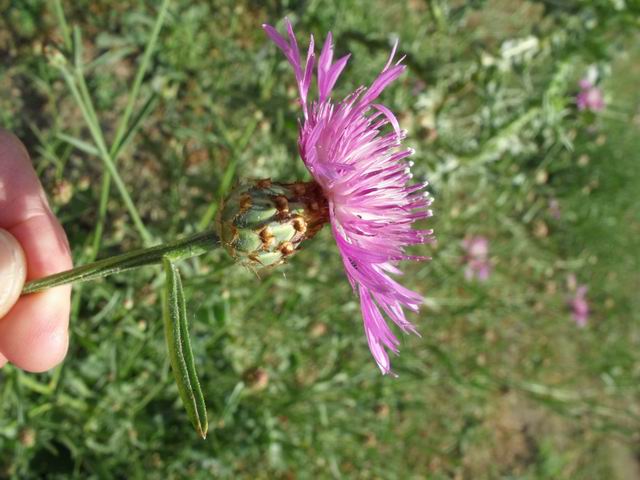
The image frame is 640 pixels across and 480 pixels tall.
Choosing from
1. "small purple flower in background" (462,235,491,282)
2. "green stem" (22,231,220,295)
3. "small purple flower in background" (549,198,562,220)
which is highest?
"green stem" (22,231,220,295)

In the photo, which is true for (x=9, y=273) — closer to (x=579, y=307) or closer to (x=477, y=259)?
(x=477, y=259)

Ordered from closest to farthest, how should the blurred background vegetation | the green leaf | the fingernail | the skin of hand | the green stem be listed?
the green leaf, the green stem, the fingernail, the skin of hand, the blurred background vegetation

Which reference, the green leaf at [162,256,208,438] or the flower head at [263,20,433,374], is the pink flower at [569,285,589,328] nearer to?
the flower head at [263,20,433,374]

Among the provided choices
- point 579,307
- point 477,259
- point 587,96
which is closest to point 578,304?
point 579,307

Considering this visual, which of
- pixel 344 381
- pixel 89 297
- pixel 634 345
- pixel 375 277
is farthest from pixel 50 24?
pixel 634 345

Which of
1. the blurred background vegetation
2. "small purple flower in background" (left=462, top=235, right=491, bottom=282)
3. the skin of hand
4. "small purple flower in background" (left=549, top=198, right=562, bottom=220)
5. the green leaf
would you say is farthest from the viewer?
"small purple flower in background" (left=549, top=198, right=562, bottom=220)

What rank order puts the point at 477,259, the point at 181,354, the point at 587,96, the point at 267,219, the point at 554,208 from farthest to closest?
1. the point at 554,208
2. the point at 477,259
3. the point at 587,96
4. the point at 267,219
5. the point at 181,354

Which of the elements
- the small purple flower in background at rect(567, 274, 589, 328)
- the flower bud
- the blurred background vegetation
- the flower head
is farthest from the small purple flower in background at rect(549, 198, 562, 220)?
the flower bud
